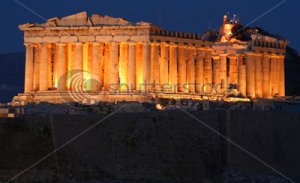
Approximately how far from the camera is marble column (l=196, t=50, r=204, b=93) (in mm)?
95912

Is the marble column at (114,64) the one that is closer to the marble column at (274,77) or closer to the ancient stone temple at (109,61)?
the ancient stone temple at (109,61)

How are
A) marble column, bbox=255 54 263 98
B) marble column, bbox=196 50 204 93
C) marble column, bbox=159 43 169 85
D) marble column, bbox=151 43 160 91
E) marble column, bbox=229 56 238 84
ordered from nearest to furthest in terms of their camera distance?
marble column, bbox=151 43 160 91
marble column, bbox=159 43 169 85
marble column, bbox=196 50 204 93
marble column, bbox=255 54 263 98
marble column, bbox=229 56 238 84

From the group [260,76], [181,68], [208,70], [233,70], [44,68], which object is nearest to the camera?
[44,68]

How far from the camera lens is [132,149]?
68875 mm

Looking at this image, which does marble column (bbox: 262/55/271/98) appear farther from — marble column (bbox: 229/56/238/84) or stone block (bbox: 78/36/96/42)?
stone block (bbox: 78/36/96/42)

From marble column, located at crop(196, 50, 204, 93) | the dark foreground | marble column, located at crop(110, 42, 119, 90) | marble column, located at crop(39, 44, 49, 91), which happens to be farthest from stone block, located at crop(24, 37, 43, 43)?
the dark foreground

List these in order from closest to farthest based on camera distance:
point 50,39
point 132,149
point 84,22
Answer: point 132,149, point 84,22, point 50,39

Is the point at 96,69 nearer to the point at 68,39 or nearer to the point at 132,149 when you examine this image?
the point at 68,39

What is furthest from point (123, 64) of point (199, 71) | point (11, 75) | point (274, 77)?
point (11, 75)

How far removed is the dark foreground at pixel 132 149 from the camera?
221ft

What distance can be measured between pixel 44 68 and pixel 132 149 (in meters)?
25.1

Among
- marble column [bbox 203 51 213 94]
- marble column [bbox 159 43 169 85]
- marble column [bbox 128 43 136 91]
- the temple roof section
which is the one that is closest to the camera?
marble column [bbox 128 43 136 91]

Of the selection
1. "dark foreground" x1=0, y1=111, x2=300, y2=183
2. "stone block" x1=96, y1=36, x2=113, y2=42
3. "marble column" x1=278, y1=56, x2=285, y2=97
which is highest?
"stone block" x1=96, y1=36, x2=113, y2=42

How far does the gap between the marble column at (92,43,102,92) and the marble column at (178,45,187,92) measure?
20.6ft
